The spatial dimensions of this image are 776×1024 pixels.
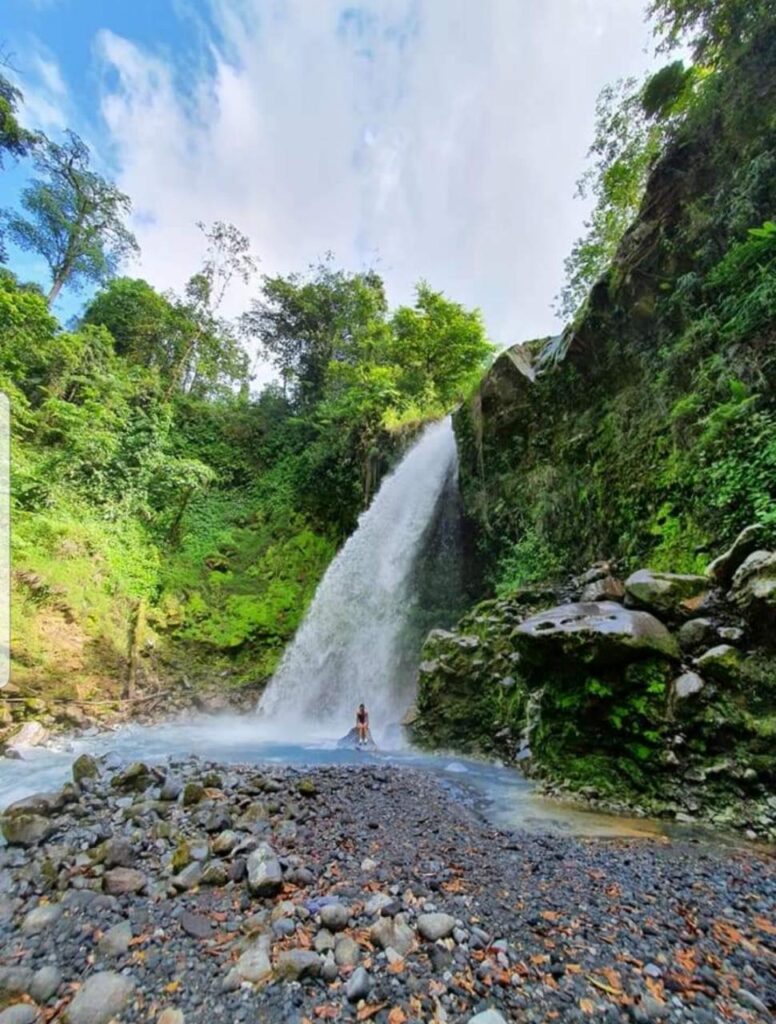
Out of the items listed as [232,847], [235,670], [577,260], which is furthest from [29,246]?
[232,847]

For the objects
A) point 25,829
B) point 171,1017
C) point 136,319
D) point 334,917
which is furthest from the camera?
point 136,319

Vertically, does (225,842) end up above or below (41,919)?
above

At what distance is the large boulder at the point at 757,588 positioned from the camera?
3967 mm

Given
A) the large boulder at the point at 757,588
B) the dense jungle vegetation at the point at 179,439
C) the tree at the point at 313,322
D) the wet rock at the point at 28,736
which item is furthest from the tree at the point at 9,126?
the large boulder at the point at 757,588

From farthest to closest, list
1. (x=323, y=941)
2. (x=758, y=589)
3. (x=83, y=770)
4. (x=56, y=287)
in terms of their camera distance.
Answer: (x=56, y=287)
(x=83, y=770)
(x=758, y=589)
(x=323, y=941)

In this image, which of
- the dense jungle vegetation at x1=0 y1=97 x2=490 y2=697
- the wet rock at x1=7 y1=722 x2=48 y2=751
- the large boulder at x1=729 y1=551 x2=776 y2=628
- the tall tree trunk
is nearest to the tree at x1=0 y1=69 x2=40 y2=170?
the dense jungle vegetation at x1=0 y1=97 x2=490 y2=697

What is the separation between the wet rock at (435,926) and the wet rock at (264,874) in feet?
2.84

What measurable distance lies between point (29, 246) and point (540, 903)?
25871 mm

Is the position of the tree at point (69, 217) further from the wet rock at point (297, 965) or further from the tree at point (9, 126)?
the wet rock at point (297, 965)

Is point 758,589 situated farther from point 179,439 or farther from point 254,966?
point 179,439

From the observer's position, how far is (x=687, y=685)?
429 cm

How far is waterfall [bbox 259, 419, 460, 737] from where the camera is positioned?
10.3 meters

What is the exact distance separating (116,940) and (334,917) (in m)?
1.04

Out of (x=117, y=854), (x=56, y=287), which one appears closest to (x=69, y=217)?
(x=56, y=287)
